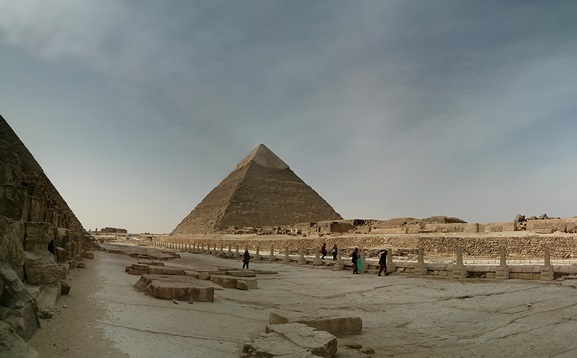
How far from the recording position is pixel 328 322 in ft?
17.5

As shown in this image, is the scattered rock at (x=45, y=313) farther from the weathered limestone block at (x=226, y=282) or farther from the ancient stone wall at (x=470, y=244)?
the ancient stone wall at (x=470, y=244)

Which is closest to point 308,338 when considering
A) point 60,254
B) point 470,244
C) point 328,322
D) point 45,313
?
point 328,322

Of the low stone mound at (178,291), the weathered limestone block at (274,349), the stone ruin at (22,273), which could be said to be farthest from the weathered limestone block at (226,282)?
the weathered limestone block at (274,349)

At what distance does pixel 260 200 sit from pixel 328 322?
80.9 metres

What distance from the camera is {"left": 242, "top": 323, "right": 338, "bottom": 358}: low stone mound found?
3.78m

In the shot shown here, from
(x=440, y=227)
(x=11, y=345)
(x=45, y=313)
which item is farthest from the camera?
(x=440, y=227)

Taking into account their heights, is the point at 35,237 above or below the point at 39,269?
above

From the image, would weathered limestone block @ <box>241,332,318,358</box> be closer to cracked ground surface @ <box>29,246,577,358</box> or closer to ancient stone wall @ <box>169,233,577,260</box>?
cracked ground surface @ <box>29,246,577,358</box>

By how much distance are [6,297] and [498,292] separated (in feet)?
29.9

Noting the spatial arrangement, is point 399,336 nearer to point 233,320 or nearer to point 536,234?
point 233,320

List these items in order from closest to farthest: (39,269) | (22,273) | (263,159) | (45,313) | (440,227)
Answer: (45,313) < (22,273) < (39,269) < (440,227) < (263,159)

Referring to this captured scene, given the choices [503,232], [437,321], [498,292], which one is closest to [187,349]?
[437,321]

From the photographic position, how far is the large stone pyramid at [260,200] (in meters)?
78.7

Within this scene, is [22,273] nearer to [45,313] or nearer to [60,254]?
[45,313]
